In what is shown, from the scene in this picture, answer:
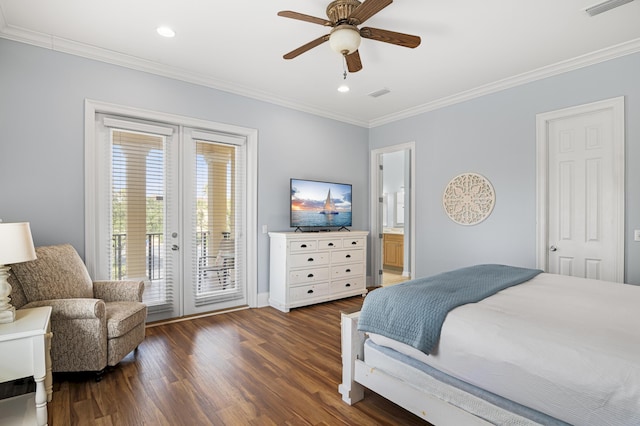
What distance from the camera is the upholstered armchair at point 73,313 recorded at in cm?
239

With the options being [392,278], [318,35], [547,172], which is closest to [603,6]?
[547,172]

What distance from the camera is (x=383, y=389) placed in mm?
1955

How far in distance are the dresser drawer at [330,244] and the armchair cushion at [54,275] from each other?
255 cm

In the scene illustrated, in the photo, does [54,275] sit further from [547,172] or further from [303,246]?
[547,172]

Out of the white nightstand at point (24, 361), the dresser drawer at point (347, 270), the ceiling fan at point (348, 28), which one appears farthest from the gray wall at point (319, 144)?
the ceiling fan at point (348, 28)

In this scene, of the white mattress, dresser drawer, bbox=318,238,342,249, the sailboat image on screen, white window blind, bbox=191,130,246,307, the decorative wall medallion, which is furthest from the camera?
the sailboat image on screen

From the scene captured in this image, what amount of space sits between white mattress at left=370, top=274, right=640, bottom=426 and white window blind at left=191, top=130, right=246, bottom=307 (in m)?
2.70

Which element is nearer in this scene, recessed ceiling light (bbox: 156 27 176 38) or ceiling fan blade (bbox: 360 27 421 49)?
ceiling fan blade (bbox: 360 27 421 49)

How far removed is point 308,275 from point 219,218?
1343 millimetres

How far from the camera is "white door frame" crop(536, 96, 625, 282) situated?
317 centimetres

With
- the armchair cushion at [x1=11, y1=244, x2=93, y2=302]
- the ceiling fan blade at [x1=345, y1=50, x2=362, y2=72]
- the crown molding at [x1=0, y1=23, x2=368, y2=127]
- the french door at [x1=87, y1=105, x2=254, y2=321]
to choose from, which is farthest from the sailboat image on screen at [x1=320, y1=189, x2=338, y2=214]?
the armchair cushion at [x1=11, y1=244, x2=93, y2=302]

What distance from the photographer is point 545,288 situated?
2268mm

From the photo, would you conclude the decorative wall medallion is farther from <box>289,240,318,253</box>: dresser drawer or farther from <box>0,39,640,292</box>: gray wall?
<box>289,240,318,253</box>: dresser drawer

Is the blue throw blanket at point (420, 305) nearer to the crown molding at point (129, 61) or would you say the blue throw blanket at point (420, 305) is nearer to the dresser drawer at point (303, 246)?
the dresser drawer at point (303, 246)
